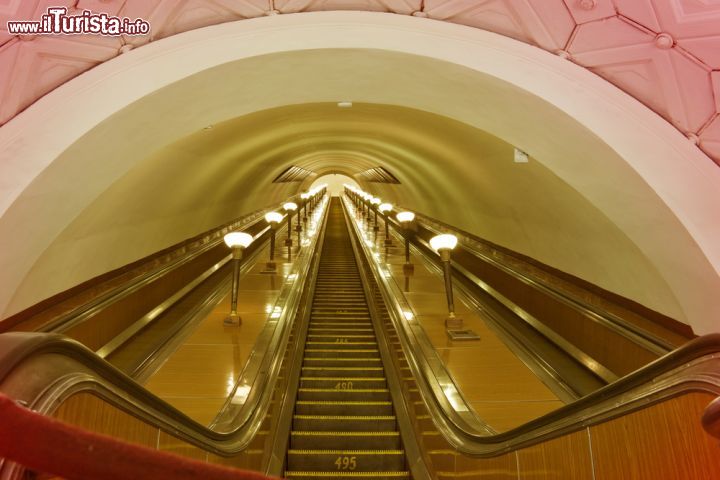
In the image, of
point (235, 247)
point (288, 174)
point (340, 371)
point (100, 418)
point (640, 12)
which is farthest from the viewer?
point (288, 174)

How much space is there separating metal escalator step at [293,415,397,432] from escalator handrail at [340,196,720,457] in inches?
42.6

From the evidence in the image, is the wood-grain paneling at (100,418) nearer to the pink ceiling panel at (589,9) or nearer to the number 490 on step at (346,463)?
the number 490 on step at (346,463)

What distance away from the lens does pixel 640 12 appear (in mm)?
3928

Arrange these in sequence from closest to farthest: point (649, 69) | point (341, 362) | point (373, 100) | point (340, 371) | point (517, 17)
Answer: point (649, 69)
point (517, 17)
point (373, 100)
point (340, 371)
point (341, 362)

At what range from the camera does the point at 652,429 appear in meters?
2.25

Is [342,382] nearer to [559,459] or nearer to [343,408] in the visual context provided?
[343,408]

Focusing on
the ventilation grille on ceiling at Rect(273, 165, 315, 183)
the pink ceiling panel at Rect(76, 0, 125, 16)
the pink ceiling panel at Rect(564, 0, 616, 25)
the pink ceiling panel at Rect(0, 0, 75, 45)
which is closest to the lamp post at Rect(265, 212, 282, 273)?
the pink ceiling panel at Rect(76, 0, 125, 16)

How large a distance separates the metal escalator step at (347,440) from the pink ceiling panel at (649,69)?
4.12 meters

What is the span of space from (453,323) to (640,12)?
4960 millimetres

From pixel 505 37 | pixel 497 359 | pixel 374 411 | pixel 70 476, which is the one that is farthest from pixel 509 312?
pixel 70 476

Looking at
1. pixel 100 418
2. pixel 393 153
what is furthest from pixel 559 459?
pixel 393 153

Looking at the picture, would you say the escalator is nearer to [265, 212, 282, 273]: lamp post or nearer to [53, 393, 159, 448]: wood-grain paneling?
[265, 212, 282, 273]: lamp post

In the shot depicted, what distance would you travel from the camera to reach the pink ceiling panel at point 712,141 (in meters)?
4.10

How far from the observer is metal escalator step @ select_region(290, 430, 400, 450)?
5859 mm
